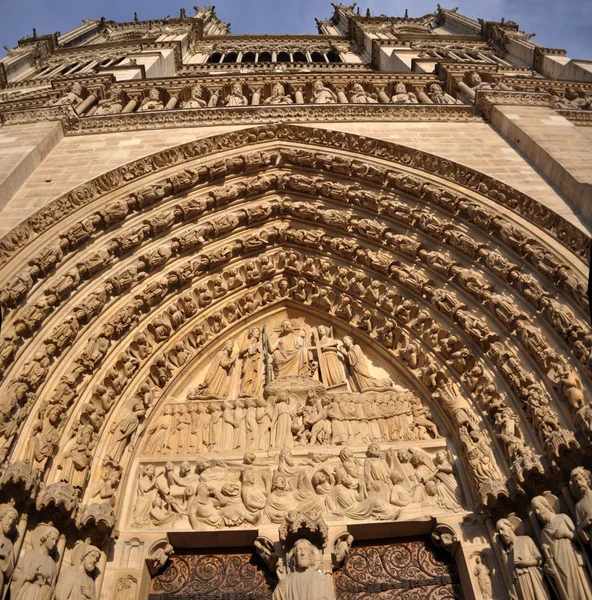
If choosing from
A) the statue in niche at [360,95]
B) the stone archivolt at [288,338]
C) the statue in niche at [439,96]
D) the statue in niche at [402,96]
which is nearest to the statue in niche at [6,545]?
the stone archivolt at [288,338]

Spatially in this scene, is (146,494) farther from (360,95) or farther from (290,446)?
(360,95)

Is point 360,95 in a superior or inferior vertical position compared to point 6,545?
superior

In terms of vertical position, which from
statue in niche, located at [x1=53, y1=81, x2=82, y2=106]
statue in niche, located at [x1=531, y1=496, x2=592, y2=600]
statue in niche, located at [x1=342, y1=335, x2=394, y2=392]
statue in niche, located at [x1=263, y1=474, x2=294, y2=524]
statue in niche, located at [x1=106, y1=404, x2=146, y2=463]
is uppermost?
statue in niche, located at [x1=53, y1=81, x2=82, y2=106]

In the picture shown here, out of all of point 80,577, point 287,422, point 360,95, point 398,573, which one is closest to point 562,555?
point 398,573

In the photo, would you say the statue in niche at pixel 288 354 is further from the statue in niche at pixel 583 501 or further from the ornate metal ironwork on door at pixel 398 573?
the statue in niche at pixel 583 501

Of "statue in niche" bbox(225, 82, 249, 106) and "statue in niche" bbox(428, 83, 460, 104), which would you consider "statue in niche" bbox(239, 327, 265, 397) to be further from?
"statue in niche" bbox(428, 83, 460, 104)

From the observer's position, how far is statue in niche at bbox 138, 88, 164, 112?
9762mm

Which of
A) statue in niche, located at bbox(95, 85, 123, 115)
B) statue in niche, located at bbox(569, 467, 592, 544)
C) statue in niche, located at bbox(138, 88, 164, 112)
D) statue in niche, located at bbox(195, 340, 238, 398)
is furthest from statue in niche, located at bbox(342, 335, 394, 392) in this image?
statue in niche, located at bbox(138, 88, 164, 112)

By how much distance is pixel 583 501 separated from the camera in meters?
4.49

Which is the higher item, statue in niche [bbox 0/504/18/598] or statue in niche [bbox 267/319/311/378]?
statue in niche [bbox 267/319/311/378]

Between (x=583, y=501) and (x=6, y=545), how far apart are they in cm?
470

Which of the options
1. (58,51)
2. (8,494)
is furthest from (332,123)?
(58,51)

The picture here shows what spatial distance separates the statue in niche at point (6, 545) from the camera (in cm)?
419

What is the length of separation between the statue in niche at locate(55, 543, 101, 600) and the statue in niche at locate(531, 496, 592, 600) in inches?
153
